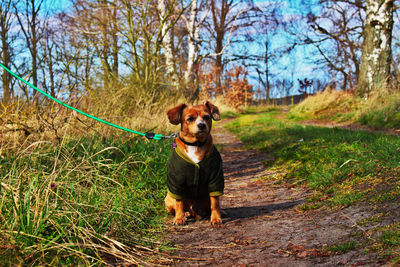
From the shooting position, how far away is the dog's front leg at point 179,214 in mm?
3618

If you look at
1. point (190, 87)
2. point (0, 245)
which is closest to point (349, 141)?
point (0, 245)

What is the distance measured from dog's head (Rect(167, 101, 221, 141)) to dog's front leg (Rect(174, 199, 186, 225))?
73cm

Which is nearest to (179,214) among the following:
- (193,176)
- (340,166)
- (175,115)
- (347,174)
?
(193,176)

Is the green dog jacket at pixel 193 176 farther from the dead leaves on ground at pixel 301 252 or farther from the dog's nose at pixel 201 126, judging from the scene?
the dead leaves on ground at pixel 301 252

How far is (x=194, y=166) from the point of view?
136 inches

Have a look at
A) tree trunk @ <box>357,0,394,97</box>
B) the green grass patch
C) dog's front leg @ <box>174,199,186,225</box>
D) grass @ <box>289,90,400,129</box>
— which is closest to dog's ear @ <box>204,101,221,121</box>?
dog's front leg @ <box>174,199,186,225</box>

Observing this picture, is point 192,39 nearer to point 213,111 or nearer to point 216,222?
point 213,111

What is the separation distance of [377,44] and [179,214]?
43.5ft

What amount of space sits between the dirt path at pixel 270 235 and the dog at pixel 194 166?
279mm

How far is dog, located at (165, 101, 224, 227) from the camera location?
11.4 feet

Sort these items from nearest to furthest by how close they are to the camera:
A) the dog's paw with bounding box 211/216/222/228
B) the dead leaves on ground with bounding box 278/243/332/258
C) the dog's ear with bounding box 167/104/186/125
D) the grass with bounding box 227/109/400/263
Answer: the dead leaves on ground with bounding box 278/243/332/258
the grass with bounding box 227/109/400/263
the dog's paw with bounding box 211/216/222/228
the dog's ear with bounding box 167/104/186/125

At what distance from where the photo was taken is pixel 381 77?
1387 centimetres

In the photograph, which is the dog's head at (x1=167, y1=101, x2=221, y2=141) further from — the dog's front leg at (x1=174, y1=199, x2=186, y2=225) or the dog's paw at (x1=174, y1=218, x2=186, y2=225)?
the dog's paw at (x1=174, y1=218, x2=186, y2=225)

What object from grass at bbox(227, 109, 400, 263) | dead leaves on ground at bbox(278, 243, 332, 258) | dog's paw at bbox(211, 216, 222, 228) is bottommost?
dog's paw at bbox(211, 216, 222, 228)
